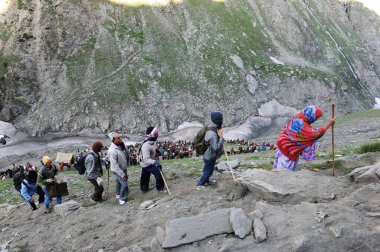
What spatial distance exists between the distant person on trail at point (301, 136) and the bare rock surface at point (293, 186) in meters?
0.75

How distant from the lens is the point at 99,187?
1412cm

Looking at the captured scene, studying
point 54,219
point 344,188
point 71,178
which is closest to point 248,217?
point 344,188

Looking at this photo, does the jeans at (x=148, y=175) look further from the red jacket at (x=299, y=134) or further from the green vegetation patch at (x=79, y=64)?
the green vegetation patch at (x=79, y=64)

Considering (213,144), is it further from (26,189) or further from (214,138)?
(26,189)

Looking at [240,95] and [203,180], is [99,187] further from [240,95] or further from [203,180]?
[240,95]

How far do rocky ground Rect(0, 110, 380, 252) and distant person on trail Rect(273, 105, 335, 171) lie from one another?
0.66m

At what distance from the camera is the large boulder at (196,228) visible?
8414mm

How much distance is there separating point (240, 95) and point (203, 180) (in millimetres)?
55453

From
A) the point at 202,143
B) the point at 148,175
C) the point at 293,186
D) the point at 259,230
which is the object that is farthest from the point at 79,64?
the point at 259,230

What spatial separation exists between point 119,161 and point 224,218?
589 cm

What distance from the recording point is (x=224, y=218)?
8836 mm

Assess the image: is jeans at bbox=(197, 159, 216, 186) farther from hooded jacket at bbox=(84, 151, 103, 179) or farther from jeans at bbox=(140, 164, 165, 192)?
hooded jacket at bbox=(84, 151, 103, 179)

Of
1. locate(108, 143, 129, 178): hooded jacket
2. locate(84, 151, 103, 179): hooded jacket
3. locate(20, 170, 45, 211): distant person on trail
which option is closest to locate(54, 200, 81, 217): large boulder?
locate(84, 151, 103, 179): hooded jacket

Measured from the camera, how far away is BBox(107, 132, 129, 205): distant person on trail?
13.1 metres
